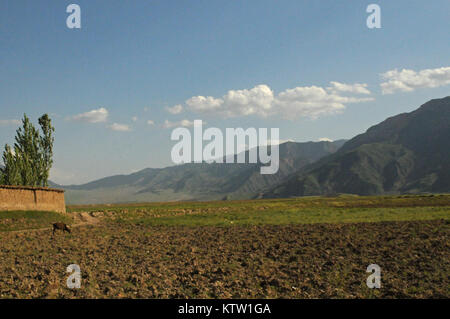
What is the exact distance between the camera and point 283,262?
18.8 metres

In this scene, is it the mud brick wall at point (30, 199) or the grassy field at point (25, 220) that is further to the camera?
the mud brick wall at point (30, 199)

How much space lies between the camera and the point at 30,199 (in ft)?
142

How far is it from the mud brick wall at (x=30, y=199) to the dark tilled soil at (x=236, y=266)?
1319cm

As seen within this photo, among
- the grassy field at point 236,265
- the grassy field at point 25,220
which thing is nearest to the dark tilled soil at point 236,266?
the grassy field at point 236,265

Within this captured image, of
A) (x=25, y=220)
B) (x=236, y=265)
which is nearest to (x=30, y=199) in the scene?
(x=25, y=220)

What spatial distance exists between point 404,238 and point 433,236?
2.44 m

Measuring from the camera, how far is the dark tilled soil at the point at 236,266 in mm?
13492

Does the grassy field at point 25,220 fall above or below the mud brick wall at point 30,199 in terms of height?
below

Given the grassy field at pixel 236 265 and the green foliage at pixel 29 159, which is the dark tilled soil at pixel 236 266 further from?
the green foliage at pixel 29 159

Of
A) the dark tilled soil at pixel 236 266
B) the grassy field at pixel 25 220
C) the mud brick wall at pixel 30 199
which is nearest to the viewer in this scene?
the dark tilled soil at pixel 236 266

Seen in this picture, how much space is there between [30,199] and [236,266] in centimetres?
3621

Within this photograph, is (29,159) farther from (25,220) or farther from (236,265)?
(236,265)

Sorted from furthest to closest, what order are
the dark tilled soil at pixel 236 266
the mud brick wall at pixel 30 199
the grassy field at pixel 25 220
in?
1. the mud brick wall at pixel 30 199
2. the grassy field at pixel 25 220
3. the dark tilled soil at pixel 236 266
